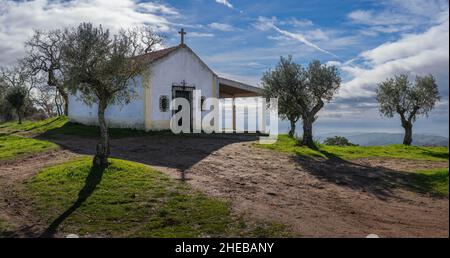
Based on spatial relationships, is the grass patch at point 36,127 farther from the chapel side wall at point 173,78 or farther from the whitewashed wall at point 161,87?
the chapel side wall at point 173,78

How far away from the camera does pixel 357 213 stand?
9719 millimetres

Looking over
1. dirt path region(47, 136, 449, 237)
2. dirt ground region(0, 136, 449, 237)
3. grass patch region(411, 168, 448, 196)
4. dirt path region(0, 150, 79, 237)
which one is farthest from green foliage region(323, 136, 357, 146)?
dirt path region(0, 150, 79, 237)

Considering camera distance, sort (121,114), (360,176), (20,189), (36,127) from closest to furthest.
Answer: (20,189), (360,176), (121,114), (36,127)

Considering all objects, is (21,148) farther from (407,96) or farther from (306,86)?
(407,96)

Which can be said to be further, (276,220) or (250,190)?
(250,190)

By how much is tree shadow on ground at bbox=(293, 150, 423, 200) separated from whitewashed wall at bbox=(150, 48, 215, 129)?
36.8 ft

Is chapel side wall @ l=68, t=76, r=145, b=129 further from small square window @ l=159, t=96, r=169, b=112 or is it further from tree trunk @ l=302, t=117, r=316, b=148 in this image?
tree trunk @ l=302, t=117, r=316, b=148

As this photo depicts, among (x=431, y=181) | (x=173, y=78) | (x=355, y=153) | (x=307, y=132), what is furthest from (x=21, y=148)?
(x=431, y=181)

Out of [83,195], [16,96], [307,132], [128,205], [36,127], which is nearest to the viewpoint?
[128,205]

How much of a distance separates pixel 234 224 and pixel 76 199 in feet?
15.1

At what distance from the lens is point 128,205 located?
9.89m

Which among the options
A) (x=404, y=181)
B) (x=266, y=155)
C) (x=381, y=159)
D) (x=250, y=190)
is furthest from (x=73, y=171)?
(x=381, y=159)

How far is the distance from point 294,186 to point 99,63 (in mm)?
7700
